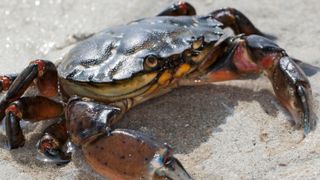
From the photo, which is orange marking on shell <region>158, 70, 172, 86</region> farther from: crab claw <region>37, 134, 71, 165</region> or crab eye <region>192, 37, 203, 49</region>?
crab claw <region>37, 134, 71, 165</region>

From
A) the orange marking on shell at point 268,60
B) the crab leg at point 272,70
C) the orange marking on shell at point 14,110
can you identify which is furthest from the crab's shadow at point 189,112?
the orange marking on shell at point 14,110

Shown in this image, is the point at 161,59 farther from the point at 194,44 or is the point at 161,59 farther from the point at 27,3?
the point at 27,3

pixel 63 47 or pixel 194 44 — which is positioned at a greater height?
pixel 194 44

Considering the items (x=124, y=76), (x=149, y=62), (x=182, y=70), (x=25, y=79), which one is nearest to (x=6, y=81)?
(x=25, y=79)

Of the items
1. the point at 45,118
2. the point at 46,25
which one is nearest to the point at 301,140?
the point at 45,118

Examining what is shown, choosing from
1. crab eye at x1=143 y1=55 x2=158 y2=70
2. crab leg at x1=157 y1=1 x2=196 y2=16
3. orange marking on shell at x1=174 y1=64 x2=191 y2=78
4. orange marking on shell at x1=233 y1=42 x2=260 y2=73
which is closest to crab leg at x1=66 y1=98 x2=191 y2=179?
crab eye at x1=143 y1=55 x2=158 y2=70

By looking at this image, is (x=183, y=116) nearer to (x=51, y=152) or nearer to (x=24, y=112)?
(x=51, y=152)
